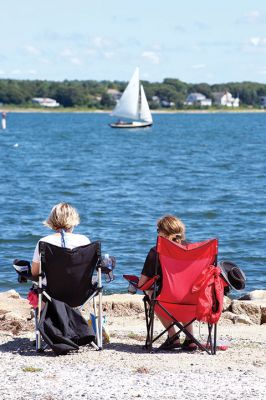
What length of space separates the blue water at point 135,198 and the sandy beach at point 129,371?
19.8 feet

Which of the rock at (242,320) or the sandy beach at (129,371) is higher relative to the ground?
the sandy beach at (129,371)

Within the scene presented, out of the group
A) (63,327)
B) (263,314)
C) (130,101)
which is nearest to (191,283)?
(63,327)

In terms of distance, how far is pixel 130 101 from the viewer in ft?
301

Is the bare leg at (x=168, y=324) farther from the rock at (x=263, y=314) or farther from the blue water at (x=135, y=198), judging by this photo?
the blue water at (x=135, y=198)

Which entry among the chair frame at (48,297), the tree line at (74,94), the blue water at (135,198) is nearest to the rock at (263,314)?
the chair frame at (48,297)

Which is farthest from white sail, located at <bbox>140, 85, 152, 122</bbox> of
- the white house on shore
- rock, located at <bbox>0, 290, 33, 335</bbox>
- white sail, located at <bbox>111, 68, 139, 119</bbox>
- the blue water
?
the white house on shore

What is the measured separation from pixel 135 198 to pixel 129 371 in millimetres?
23268

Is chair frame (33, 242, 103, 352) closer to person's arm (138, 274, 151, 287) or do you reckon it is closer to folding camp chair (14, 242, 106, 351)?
folding camp chair (14, 242, 106, 351)

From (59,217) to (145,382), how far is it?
5.71 ft

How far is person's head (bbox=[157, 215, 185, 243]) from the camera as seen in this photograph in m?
7.90

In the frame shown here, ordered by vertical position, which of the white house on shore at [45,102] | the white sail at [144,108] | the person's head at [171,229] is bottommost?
the white house on shore at [45,102]

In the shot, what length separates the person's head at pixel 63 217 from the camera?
7.80m

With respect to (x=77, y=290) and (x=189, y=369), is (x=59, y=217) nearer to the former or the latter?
(x=77, y=290)

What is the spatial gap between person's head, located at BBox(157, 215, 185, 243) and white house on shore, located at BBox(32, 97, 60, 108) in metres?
183
